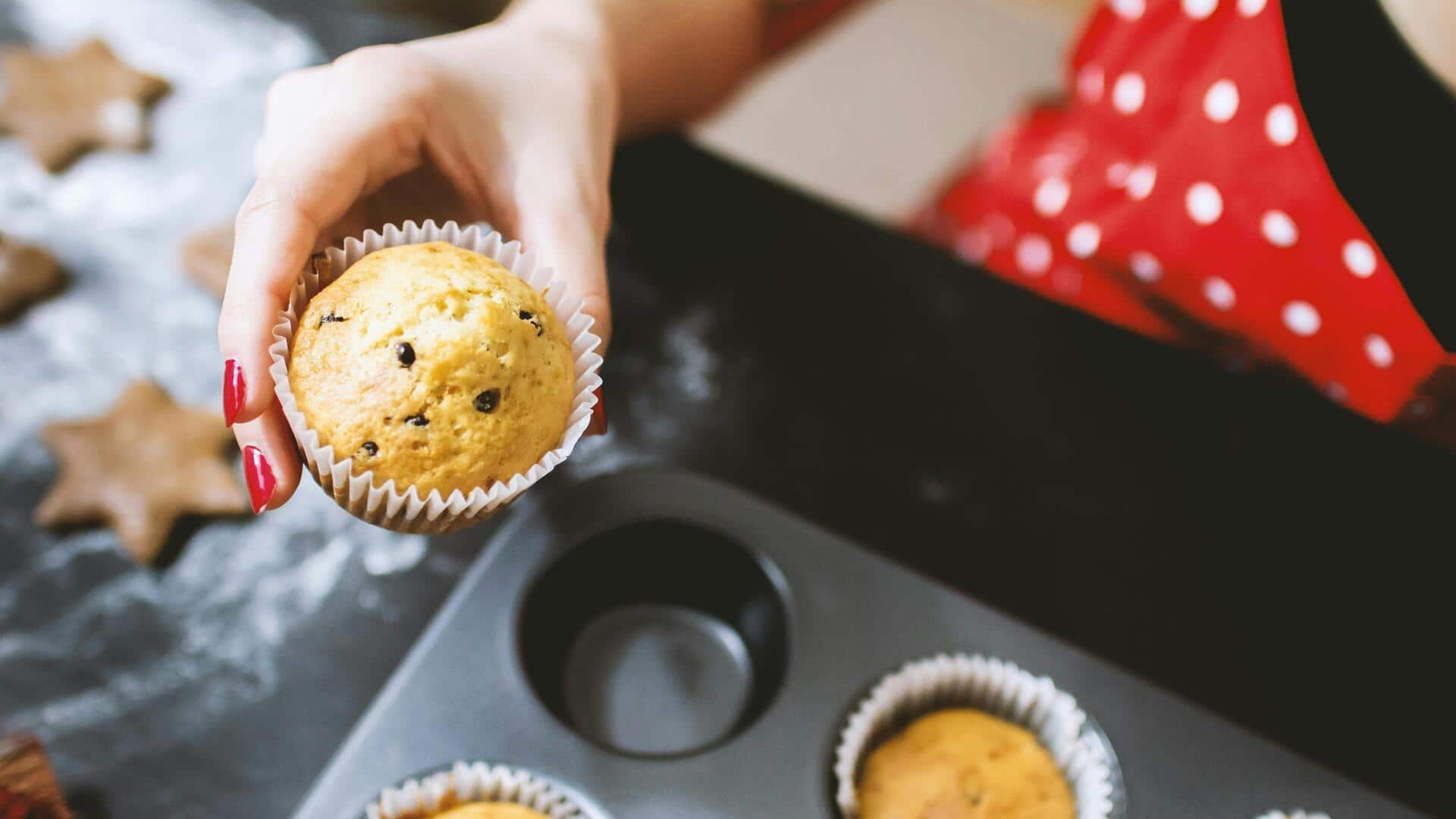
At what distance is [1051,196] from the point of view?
5.08 feet

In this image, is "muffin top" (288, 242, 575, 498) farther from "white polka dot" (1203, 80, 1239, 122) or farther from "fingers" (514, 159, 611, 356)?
"white polka dot" (1203, 80, 1239, 122)

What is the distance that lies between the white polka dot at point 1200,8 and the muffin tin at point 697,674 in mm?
756

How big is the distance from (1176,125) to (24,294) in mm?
1507

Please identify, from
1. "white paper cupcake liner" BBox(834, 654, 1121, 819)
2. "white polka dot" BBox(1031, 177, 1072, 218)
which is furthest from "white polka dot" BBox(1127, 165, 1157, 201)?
"white paper cupcake liner" BBox(834, 654, 1121, 819)

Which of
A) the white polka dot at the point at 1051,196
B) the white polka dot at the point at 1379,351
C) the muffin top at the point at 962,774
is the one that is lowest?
the muffin top at the point at 962,774

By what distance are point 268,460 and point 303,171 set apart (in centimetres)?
25

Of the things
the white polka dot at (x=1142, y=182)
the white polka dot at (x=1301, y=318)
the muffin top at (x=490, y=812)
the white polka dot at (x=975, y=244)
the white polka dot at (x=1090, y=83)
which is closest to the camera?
the muffin top at (x=490, y=812)

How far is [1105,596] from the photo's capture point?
45.7 inches

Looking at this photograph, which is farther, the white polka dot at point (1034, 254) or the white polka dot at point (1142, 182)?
the white polka dot at point (1034, 254)

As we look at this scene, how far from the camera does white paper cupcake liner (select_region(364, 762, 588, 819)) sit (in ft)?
3.07

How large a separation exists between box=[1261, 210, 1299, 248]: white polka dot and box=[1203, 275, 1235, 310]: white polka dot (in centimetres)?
8

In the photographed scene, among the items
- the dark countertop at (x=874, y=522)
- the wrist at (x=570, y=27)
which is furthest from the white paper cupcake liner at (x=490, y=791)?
the wrist at (x=570, y=27)

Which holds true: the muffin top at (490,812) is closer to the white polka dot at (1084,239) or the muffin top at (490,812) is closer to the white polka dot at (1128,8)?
the white polka dot at (1084,239)

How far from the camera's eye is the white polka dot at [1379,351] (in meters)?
1.20
